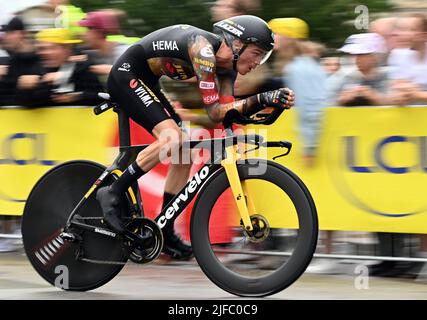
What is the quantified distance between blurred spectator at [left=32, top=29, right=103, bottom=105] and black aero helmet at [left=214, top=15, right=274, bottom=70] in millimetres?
3003

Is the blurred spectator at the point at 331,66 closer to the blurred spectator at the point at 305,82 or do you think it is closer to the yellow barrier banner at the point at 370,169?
the blurred spectator at the point at 305,82

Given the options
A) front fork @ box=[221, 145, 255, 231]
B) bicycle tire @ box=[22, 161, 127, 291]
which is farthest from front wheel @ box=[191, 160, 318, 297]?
bicycle tire @ box=[22, 161, 127, 291]

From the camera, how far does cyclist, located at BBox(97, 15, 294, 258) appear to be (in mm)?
6828

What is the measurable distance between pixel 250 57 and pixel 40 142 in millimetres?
3568

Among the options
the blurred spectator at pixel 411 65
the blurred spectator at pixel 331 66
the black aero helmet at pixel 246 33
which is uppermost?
the black aero helmet at pixel 246 33

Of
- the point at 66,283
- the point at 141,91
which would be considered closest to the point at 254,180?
the point at 141,91

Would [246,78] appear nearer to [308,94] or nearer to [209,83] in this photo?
[308,94]

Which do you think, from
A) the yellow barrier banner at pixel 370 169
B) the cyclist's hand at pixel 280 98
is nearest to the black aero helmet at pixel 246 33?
the cyclist's hand at pixel 280 98

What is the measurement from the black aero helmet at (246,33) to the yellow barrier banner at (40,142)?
2.79 m

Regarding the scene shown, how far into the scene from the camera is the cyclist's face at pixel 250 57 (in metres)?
6.88

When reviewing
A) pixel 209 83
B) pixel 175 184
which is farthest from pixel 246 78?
pixel 209 83

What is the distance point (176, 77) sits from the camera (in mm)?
7273

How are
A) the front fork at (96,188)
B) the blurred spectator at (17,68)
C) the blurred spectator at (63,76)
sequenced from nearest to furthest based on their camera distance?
1. the front fork at (96,188)
2. the blurred spectator at (63,76)
3. the blurred spectator at (17,68)
